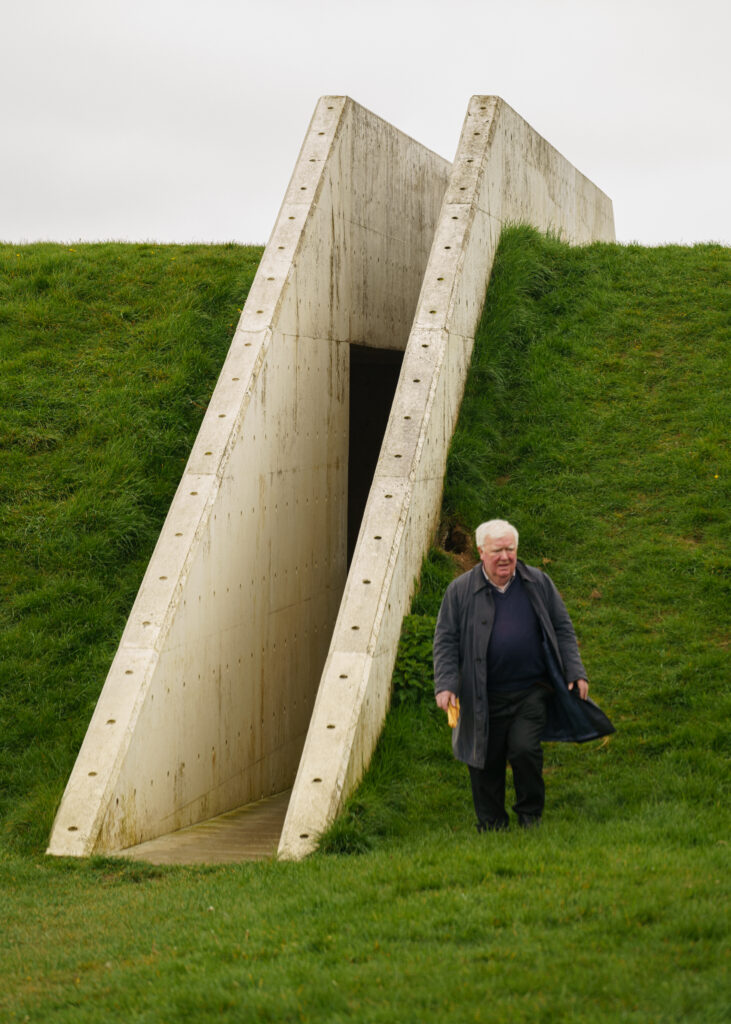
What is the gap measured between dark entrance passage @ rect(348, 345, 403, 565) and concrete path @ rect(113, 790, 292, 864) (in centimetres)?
677

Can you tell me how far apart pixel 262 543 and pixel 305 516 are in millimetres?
1183

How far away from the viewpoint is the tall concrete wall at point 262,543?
26.1ft

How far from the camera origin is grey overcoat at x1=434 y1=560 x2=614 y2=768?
6434mm

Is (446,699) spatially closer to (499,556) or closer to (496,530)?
(499,556)

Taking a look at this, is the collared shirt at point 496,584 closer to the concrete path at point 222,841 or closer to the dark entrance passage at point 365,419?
the concrete path at point 222,841

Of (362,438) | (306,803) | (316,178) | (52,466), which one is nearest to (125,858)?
(306,803)

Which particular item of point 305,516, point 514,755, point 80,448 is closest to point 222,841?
point 514,755

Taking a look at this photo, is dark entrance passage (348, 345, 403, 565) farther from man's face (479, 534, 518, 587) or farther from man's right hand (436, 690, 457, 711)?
man's right hand (436, 690, 457, 711)

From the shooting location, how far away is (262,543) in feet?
32.7

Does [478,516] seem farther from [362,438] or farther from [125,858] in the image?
[362,438]

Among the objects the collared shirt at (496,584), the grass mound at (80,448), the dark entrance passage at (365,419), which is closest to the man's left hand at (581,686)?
the collared shirt at (496,584)

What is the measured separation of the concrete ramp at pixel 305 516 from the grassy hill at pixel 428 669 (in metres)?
0.42

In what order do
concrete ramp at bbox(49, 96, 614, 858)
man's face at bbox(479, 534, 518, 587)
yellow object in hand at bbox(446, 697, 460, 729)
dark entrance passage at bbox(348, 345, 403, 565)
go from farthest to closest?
dark entrance passage at bbox(348, 345, 403, 565), concrete ramp at bbox(49, 96, 614, 858), man's face at bbox(479, 534, 518, 587), yellow object in hand at bbox(446, 697, 460, 729)

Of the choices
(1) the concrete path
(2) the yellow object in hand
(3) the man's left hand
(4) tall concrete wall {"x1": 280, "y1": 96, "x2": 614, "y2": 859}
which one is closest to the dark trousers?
(3) the man's left hand
